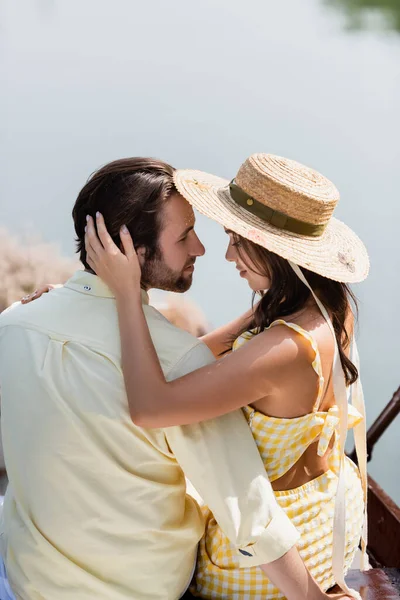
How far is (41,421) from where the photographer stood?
1.48m

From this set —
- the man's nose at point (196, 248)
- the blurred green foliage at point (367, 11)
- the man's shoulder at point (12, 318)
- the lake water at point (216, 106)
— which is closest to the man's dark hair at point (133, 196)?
the man's nose at point (196, 248)

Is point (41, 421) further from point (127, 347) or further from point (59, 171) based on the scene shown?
point (59, 171)

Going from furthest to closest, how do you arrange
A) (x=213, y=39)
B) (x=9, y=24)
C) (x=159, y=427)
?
1. (x=213, y=39)
2. (x=9, y=24)
3. (x=159, y=427)

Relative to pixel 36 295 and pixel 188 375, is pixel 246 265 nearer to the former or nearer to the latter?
pixel 188 375

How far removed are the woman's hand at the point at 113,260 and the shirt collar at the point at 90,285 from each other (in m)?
0.02

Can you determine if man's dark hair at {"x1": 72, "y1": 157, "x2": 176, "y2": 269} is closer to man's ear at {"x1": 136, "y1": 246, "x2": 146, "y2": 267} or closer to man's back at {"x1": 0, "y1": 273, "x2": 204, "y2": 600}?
man's ear at {"x1": 136, "y1": 246, "x2": 146, "y2": 267}

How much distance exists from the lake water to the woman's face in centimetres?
239

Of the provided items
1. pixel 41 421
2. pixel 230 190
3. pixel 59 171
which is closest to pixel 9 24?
pixel 59 171

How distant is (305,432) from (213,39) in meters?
3.07

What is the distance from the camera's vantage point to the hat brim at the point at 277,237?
153 centimetres

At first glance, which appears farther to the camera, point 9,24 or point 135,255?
point 9,24

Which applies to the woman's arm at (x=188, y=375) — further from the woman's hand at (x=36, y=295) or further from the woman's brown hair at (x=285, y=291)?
the woman's hand at (x=36, y=295)

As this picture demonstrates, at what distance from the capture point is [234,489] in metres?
1.44

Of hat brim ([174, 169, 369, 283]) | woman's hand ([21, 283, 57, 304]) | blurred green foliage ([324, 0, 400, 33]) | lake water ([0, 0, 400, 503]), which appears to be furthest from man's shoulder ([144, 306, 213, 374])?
blurred green foliage ([324, 0, 400, 33])
